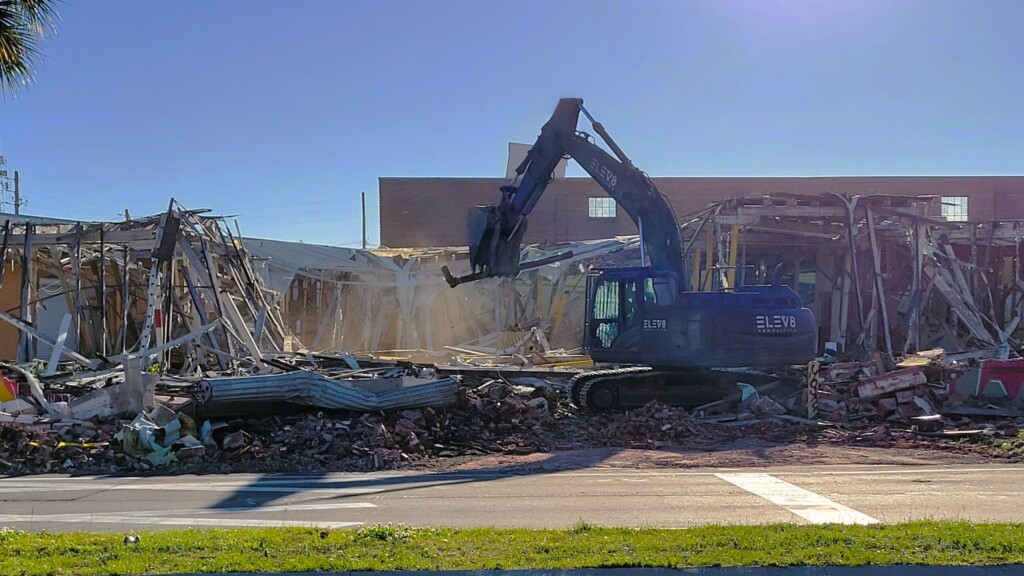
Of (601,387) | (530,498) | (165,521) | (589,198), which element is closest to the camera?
(165,521)

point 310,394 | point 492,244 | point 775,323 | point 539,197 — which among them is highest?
point 539,197

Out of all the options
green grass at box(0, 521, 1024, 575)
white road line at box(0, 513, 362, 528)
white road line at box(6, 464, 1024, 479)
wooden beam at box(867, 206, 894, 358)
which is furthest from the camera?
wooden beam at box(867, 206, 894, 358)

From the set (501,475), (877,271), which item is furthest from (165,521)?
(877,271)

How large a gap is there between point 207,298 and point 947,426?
1520 centimetres

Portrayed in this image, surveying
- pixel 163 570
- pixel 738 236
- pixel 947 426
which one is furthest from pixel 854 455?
pixel 738 236

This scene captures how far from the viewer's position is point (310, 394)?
1290cm

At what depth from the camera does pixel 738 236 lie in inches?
952

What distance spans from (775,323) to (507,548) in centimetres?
1108

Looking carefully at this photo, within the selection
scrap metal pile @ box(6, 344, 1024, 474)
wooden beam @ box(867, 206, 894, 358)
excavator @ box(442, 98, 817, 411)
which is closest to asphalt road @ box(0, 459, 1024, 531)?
scrap metal pile @ box(6, 344, 1024, 474)

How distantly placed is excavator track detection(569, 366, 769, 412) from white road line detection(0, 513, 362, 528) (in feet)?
26.6

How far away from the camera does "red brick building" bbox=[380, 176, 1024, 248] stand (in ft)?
167

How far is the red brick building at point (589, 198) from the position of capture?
50.9 metres

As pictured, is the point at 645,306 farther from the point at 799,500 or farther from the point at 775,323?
the point at 799,500

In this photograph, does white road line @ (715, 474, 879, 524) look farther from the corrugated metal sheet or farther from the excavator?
the excavator
